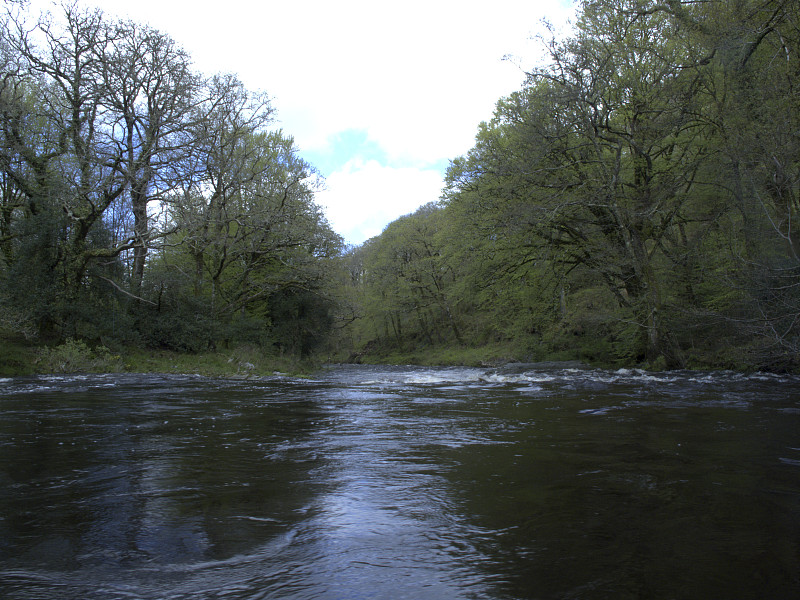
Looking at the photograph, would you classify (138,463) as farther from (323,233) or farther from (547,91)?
(323,233)

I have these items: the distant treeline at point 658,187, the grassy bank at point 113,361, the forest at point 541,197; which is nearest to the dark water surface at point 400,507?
the distant treeline at point 658,187

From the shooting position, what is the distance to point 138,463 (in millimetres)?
4223

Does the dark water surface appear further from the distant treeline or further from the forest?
the forest

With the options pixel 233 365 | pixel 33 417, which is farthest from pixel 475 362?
pixel 33 417

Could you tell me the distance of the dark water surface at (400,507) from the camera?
7.29 ft

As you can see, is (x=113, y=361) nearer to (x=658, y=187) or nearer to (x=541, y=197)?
(x=541, y=197)

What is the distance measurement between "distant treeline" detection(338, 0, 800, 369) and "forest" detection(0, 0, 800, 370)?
0.07 metres

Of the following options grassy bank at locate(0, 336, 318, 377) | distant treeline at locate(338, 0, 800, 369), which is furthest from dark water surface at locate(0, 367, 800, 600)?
grassy bank at locate(0, 336, 318, 377)

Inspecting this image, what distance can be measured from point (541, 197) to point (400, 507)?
14313 mm

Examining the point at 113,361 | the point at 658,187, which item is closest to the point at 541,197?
the point at 658,187

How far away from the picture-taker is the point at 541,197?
52.7 ft

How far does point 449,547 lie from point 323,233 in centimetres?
2206

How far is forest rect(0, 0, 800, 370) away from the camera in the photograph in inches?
450

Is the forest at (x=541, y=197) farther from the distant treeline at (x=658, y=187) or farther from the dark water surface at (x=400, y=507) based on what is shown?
the dark water surface at (x=400, y=507)
